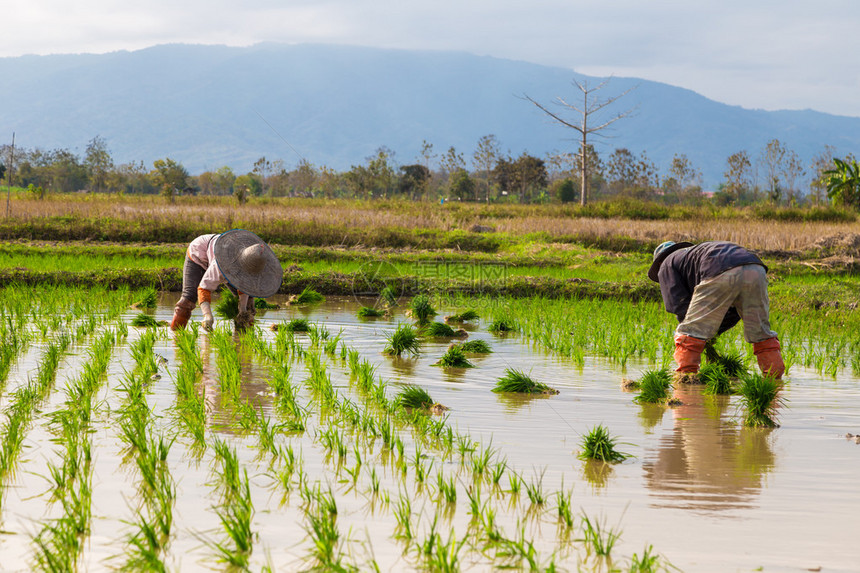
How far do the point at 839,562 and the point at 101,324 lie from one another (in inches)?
241

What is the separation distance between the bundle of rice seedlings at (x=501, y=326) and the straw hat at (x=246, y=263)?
2.13m

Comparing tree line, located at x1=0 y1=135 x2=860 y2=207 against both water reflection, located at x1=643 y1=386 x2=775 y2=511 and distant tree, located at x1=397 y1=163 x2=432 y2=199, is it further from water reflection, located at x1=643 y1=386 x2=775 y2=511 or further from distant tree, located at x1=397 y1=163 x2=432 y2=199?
water reflection, located at x1=643 y1=386 x2=775 y2=511

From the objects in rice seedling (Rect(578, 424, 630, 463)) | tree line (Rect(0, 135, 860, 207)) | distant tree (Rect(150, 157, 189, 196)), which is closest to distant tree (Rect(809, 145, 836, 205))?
tree line (Rect(0, 135, 860, 207))

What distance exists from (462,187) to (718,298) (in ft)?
117

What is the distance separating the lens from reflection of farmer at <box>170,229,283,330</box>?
601 centimetres

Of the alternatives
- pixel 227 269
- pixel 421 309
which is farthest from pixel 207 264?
pixel 421 309

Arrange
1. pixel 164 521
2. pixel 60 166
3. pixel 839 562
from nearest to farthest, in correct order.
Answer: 1. pixel 839 562
2. pixel 164 521
3. pixel 60 166

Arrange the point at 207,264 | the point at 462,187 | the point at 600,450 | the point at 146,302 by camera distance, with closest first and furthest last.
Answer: the point at 600,450, the point at 207,264, the point at 146,302, the point at 462,187

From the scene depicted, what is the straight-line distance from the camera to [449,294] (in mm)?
10008

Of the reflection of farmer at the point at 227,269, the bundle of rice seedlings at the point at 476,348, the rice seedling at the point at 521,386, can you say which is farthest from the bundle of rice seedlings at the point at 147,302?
the rice seedling at the point at 521,386

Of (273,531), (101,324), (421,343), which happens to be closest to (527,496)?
(273,531)

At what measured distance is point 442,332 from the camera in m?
6.91

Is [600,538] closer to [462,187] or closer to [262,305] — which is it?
[262,305]

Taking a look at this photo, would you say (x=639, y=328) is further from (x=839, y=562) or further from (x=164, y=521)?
(x=164, y=521)
